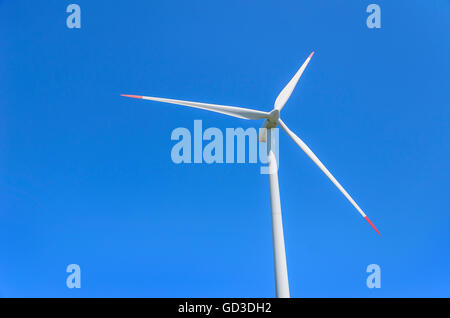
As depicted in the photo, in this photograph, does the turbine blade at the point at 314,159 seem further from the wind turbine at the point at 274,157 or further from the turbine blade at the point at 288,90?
the turbine blade at the point at 288,90

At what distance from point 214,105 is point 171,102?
205 centimetres

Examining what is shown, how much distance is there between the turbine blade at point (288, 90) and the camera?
1765cm

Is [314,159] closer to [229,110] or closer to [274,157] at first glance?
[274,157]

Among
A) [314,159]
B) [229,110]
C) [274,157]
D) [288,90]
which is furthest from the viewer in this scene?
[288,90]

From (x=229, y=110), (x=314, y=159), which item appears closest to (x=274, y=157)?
(x=314, y=159)

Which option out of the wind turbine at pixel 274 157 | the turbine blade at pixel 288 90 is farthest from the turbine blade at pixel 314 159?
the turbine blade at pixel 288 90

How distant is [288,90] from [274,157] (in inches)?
160

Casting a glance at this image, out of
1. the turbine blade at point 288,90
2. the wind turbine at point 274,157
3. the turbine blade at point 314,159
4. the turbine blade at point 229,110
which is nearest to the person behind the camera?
the wind turbine at point 274,157

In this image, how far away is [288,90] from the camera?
18.4m

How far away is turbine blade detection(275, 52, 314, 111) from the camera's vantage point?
17650 millimetres

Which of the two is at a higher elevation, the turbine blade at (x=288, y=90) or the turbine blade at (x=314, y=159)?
the turbine blade at (x=288, y=90)
